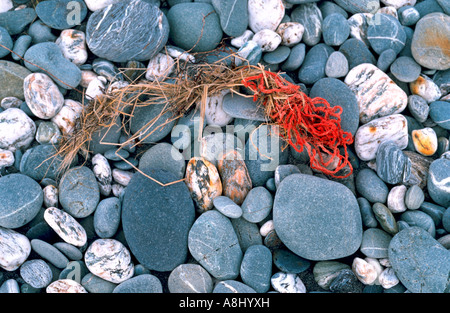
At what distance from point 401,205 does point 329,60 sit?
37.4 inches

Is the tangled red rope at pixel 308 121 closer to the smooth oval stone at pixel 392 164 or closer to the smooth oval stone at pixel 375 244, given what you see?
the smooth oval stone at pixel 392 164

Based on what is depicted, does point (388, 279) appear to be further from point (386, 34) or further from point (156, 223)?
point (386, 34)

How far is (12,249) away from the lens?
1712mm

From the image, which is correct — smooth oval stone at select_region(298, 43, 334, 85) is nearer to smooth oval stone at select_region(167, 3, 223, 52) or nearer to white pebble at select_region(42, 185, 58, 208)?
smooth oval stone at select_region(167, 3, 223, 52)

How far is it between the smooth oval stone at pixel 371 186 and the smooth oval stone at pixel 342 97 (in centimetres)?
26

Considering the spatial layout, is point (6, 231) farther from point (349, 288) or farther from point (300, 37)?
point (300, 37)

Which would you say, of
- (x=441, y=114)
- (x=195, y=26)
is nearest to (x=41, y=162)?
(x=195, y=26)

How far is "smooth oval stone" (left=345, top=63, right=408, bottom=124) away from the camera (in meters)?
2.04

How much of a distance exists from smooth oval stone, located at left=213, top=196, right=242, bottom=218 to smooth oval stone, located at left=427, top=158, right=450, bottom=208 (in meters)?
1.09

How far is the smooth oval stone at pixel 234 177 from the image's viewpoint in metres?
1.93

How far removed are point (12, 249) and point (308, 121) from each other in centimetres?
169

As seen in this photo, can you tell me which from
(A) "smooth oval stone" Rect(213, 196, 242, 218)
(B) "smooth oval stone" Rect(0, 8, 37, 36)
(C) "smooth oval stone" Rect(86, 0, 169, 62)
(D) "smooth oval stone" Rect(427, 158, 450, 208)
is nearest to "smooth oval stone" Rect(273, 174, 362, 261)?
(A) "smooth oval stone" Rect(213, 196, 242, 218)

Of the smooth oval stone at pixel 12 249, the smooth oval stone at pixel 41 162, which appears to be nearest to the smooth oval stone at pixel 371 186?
the smooth oval stone at pixel 41 162

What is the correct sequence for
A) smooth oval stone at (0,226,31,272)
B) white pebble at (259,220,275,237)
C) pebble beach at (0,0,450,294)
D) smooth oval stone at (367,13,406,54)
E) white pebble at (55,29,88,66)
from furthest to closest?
smooth oval stone at (367,13,406,54) → white pebble at (55,29,88,66) → white pebble at (259,220,275,237) → pebble beach at (0,0,450,294) → smooth oval stone at (0,226,31,272)
